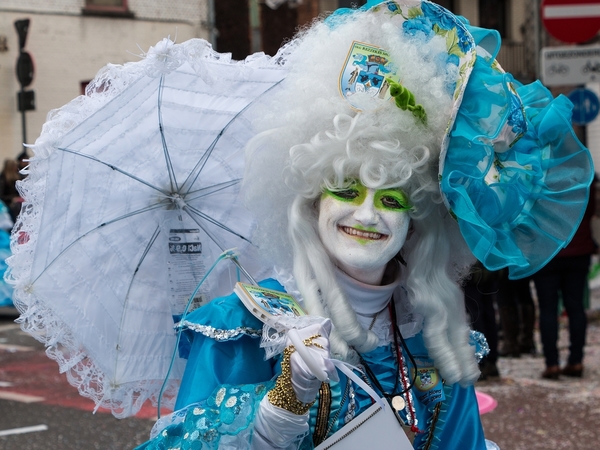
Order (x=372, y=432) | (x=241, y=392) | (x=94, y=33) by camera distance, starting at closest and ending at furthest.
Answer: (x=241, y=392) → (x=372, y=432) → (x=94, y=33)

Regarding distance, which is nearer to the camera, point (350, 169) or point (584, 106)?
point (350, 169)

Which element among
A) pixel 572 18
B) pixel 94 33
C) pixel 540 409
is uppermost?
pixel 572 18

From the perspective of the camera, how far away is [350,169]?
1978 mm

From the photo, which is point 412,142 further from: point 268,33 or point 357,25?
point 268,33

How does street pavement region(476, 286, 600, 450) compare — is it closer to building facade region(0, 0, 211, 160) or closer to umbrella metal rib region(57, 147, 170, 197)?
umbrella metal rib region(57, 147, 170, 197)

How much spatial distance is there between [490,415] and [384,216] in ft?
13.5

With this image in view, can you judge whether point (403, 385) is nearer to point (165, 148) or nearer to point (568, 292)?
point (165, 148)

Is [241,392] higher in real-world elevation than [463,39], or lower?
lower

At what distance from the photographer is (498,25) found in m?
21.7

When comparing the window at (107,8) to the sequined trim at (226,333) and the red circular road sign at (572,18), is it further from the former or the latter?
the sequined trim at (226,333)

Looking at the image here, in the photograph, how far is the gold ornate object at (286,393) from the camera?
171 cm

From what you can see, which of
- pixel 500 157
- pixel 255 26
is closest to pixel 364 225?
pixel 500 157

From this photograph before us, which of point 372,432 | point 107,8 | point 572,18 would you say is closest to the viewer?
point 372,432

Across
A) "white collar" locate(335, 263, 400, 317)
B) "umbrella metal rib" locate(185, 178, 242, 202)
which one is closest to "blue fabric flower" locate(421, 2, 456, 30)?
"white collar" locate(335, 263, 400, 317)
